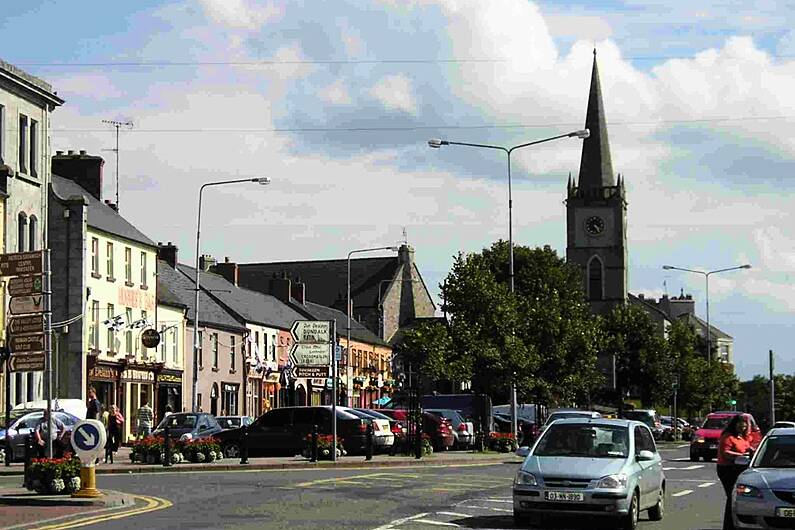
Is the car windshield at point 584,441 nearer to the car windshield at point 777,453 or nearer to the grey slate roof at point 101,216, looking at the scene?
the car windshield at point 777,453

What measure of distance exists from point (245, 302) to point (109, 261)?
26.7 metres

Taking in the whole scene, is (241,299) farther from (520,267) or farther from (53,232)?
(53,232)

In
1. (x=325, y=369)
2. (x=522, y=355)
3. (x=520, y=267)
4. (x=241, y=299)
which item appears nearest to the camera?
(x=325, y=369)

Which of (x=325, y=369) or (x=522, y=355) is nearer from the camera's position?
(x=325, y=369)

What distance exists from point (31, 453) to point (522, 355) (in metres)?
28.3

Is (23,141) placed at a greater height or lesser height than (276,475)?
greater

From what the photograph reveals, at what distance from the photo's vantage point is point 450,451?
49812 millimetres

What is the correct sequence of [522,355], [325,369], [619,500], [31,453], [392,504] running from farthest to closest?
[522,355] < [325,369] < [31,453] < [392,504] < [619,500]

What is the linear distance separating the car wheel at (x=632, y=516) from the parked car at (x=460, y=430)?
31016 millimetres

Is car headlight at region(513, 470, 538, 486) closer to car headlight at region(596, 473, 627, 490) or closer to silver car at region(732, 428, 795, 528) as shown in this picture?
car headlight at region(596, 473, 627, 490)

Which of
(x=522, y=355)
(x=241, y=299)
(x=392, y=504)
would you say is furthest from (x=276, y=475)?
(x=241, y=299)

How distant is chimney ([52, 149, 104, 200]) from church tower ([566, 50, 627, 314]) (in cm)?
9082

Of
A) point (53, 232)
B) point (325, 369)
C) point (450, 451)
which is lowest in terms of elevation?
point (450, 451)

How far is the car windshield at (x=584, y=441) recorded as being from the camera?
1983 cm
